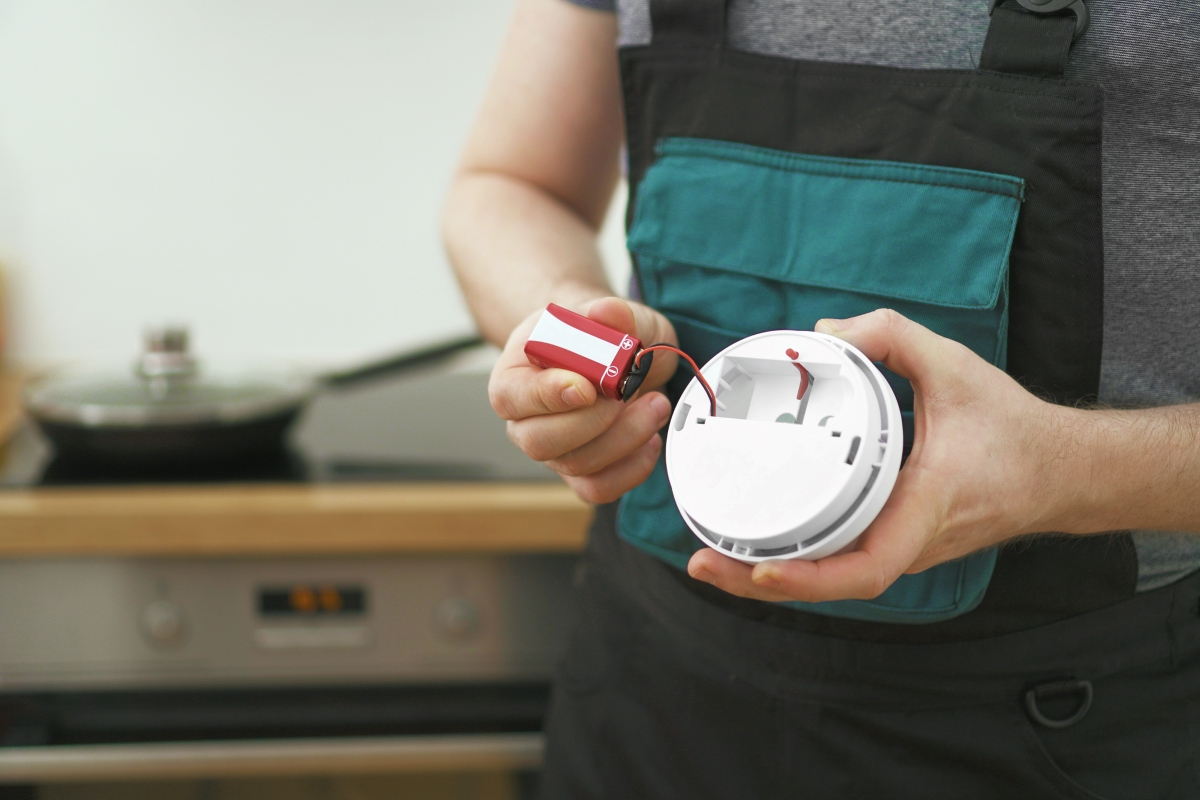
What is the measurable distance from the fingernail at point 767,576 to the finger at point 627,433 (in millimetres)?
118

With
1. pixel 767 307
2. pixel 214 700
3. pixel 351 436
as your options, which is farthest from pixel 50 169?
pixel 767 307

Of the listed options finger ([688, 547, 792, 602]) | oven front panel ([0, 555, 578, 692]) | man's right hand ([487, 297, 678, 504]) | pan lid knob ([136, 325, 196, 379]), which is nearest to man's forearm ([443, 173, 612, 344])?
man's right hand ([487, 297, 678, 504])

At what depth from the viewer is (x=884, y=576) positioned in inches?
15.5

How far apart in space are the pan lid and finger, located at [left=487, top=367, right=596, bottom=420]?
2.08ft

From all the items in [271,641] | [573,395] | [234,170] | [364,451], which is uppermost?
[573,395]

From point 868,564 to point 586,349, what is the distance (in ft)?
0.54

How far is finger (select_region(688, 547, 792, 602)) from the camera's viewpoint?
0.41 m

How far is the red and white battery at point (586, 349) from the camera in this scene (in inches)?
17.3

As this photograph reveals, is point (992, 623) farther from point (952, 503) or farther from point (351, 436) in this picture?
point (351, 436)

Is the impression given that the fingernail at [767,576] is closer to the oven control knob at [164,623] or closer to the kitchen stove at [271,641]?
the kitchen stove at [271,641]

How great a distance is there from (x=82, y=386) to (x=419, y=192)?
2.01 ft

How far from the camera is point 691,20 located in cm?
58

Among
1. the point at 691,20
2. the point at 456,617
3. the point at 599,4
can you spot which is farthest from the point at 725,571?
the point at 456,617

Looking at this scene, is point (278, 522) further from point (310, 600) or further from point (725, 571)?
point (725, 571)
